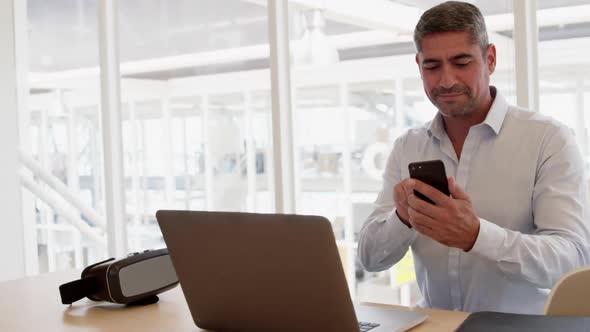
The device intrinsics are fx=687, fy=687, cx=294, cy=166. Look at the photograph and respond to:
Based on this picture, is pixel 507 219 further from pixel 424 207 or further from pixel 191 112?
pixel 191 112

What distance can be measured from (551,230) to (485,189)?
0.22 metres

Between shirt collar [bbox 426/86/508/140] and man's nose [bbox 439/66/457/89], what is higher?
man's nose [bbox 439/66/457/89]

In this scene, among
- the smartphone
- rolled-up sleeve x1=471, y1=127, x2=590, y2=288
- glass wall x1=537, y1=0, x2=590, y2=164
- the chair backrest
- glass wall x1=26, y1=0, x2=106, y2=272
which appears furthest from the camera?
glass wall x1=26, y1=0, x2=106, y2=272

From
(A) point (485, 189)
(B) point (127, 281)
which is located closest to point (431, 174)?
(A) point (485, 189)

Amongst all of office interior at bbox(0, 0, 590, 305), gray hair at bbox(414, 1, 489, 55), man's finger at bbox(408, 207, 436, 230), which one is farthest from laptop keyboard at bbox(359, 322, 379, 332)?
office interior at bbox(0, 0, 590, 305)

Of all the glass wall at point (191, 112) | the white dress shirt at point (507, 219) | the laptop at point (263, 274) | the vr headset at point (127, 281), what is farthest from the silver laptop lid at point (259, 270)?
the glass wall at point (191, 112)

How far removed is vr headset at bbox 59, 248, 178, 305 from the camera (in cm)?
172

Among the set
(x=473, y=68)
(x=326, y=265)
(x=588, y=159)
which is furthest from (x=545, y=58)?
(x=326, y=265)

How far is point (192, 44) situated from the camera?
144 inches

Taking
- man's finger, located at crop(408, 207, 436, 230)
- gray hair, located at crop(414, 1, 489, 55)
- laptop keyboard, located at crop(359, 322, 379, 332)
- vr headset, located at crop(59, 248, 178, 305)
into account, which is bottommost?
laptop keyboard, located at crop(359, 322, 379, 332)

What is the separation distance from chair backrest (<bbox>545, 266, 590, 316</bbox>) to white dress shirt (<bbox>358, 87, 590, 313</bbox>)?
0.92ft

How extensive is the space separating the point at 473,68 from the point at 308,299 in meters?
0.92

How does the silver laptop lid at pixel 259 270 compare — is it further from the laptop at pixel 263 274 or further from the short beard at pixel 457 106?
the short beard at pixel 457 106

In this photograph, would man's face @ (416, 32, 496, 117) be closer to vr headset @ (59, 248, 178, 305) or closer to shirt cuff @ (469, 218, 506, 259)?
shirt cuff @ (469, 218, 506, 259)
